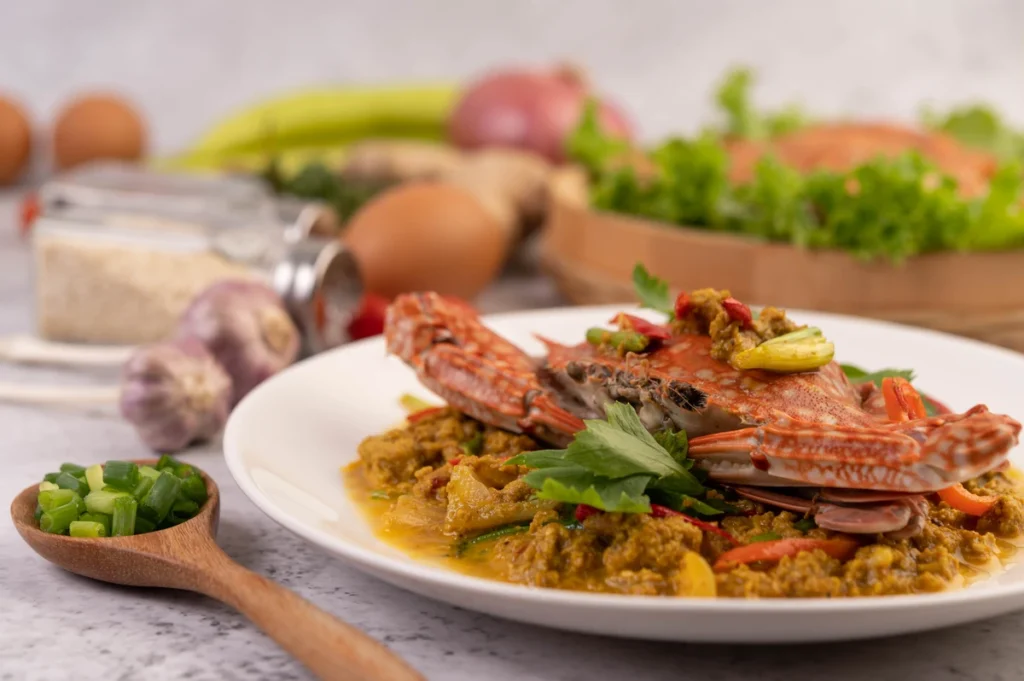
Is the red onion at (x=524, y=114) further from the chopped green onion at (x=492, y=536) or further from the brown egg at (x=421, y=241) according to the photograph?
the chopped green onion at (x=492, y=536)

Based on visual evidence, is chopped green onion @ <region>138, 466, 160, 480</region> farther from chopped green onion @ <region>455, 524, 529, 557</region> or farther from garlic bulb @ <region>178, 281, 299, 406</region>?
garlic bulb @ <region>178, 281, 299, 406</region>

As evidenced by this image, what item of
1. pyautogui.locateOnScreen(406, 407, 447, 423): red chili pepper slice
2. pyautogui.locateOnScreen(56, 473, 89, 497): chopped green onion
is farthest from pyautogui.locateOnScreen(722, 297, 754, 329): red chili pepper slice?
pyautogui.locateOnScreen(56, 473, 89, 497): chopped green onion

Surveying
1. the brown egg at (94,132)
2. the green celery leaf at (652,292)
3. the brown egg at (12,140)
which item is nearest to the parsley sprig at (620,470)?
the green celery leaf at (652,292)

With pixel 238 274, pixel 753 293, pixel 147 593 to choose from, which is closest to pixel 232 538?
pixel 147 593

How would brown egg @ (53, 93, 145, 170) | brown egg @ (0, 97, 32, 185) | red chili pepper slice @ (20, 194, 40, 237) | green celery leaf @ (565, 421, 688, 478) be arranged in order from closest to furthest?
1. green celery leaf @ (565, 421, 688, 478)
2. red chili pepper slice @ (20, 194, 40, 237)
3. brown egg @ (0, 97, 32, 185)
4. brown egg @ (53, 93, 145, 170)

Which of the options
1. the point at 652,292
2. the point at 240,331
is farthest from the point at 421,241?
the point at 652,292

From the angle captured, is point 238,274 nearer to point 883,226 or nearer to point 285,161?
point 883,226
